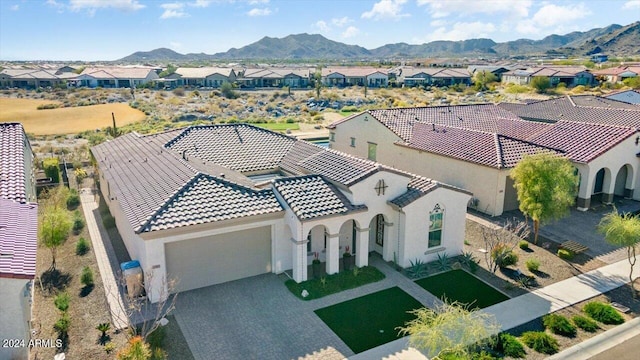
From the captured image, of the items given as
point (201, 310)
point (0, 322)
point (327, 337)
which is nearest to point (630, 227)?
point (327, 337)

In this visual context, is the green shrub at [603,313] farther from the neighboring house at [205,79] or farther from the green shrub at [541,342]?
the neighboring house at [205,79]

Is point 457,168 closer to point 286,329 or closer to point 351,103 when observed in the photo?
point 286,329

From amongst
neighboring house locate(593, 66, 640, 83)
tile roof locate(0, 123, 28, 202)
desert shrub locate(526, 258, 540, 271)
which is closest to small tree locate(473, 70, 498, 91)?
neighboring house locate(593, 66, 640, 83)

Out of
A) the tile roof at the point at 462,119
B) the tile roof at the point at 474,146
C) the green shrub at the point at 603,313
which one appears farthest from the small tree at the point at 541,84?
the green shrub at the point at 603,313

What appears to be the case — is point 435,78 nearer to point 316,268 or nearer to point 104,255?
point 316,268

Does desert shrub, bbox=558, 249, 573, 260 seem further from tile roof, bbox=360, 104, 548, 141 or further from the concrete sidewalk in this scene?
tile roof, bbox=360, 104, 548, 141
